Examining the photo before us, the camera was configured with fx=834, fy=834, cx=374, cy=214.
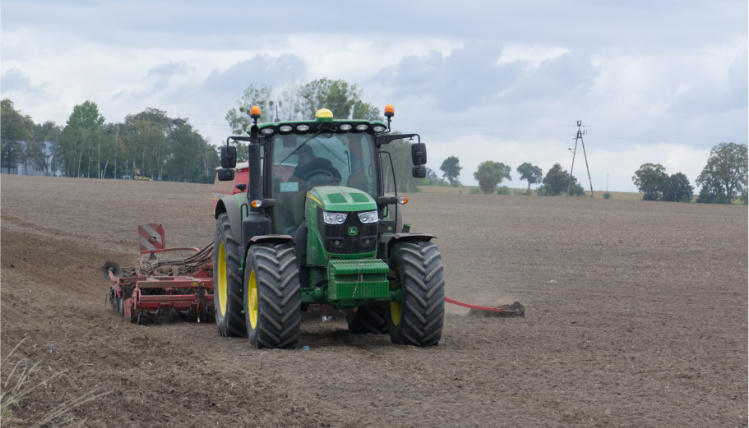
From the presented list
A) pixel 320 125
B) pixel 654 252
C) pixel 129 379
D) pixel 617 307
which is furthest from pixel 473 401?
pixel 654 252

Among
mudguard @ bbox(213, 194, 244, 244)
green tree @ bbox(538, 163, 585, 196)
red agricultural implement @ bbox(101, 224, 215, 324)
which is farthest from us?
green tree @ bbox(538, 163, 585, 196)

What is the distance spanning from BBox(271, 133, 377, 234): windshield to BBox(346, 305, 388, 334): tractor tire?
1491 millimetres

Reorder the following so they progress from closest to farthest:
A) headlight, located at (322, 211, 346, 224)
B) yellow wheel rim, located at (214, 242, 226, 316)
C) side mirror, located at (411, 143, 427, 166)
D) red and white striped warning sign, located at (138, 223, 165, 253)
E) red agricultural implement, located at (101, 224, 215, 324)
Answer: headlight, located at (322, 211, 346, 224)
side mirror, located at (411, 143, 427, 166)
yellow wheel rim, located at (214, 242, 226, 316)
red agricultural implement, located at (101, 224, 215, 324)
red and white striped warning sign, located at (138, 223, 165, 253)

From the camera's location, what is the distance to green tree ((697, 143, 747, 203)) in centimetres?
8450

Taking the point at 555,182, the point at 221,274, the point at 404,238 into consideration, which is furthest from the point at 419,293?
the point at 555,182

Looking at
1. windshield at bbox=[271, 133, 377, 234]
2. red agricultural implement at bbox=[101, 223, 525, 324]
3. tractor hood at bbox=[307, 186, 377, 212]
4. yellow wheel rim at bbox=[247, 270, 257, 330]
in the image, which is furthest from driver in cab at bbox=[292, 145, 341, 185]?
red agricultural implement at bbox=[101, 223, 525, 324]

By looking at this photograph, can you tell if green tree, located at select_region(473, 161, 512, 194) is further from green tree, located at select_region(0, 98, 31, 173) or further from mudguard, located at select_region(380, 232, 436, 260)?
mudguard, located at select_region(380, 232, 436, 260)

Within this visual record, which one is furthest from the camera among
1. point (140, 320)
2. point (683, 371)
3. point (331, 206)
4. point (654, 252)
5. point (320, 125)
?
point (654, 252)

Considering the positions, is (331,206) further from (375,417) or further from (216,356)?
(375,417)

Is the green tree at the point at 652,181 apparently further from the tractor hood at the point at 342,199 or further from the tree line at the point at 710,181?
the tractor hood at the point at 342,199

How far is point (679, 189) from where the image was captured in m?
82.0

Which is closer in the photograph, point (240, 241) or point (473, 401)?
point (473, 401)

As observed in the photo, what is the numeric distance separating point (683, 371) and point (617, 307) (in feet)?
17.1

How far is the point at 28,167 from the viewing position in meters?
109
